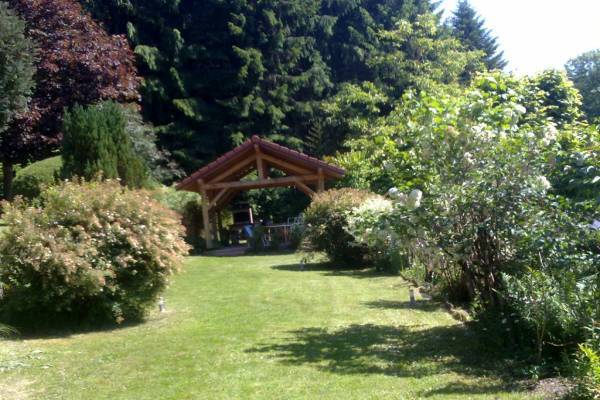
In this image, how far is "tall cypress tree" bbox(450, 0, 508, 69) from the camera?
52.1 meters

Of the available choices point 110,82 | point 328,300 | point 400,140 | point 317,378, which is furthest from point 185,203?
point 317,378

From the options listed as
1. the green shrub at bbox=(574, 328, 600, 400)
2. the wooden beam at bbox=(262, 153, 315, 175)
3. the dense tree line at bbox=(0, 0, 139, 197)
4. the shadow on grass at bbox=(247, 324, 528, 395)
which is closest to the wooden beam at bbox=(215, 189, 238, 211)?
the wooden beam at bbox=(262, 153, 315, 175)

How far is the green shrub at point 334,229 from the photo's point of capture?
56.0 feet

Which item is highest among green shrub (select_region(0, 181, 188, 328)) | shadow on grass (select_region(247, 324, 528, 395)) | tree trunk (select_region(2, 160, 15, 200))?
tree trunk (select_region(2, 160, 15, 200))

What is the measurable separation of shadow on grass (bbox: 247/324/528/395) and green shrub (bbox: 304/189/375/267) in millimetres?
8022

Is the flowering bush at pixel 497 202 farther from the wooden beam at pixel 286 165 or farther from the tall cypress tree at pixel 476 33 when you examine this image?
the tall cypress tree at pixel 476 33

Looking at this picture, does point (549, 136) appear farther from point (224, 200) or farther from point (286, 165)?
point (224, 200)

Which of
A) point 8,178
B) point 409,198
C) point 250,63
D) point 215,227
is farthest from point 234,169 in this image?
point 409,198

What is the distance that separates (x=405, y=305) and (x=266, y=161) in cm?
1421

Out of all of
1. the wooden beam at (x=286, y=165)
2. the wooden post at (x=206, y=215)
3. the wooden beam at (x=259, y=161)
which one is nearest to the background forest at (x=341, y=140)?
the wooden post at (x=206, y=215)

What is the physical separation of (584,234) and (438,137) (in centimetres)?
221

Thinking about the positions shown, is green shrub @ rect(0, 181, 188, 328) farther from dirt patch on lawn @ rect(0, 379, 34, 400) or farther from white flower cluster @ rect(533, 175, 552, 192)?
white flower cluster @ rect(533, 175, 552, 192)

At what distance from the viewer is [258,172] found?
2386 centimetres

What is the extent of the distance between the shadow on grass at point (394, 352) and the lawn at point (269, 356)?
0.01 metres
